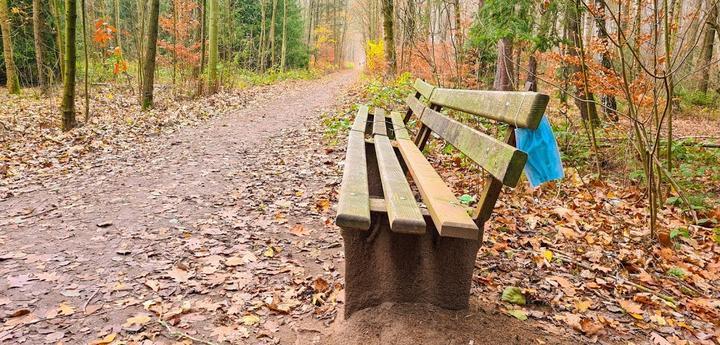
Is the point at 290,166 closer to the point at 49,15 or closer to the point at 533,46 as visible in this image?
the point at 533,46

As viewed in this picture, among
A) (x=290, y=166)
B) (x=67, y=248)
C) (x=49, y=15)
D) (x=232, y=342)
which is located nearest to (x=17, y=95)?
(x=49, y=15)

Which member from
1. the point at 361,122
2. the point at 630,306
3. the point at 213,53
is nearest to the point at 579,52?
the point at 361,122

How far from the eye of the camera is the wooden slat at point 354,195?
184 centimetres

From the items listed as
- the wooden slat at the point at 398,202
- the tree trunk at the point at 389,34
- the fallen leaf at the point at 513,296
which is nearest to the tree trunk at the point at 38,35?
the tree trunk at the point at 389,34

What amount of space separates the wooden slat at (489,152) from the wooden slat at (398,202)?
0.39 m

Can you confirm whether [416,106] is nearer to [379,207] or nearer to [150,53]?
[379,207]

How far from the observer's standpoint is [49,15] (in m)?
14.7

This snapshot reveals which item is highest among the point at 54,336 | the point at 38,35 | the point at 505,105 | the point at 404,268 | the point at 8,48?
the point at 38,35

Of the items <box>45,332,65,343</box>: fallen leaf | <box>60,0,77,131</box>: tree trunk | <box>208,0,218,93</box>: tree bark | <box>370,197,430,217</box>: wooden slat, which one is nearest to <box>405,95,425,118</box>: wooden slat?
<box>370,197,430,217</box>: wooden slat

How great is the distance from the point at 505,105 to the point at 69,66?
8.18m

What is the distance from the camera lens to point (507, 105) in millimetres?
2256

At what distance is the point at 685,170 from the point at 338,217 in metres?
5.06

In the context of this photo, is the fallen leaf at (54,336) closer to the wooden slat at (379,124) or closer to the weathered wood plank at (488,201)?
the weathered wood plank at (488,201)

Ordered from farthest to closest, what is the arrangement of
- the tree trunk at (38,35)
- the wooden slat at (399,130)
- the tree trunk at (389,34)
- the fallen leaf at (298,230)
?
the tree trunk at (389,34), the tree trunk at (38,35), the wooden slat at (399,130), the fallen leaf at (298,230)
